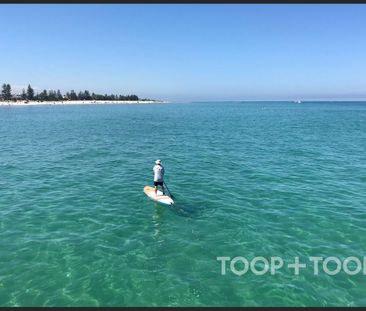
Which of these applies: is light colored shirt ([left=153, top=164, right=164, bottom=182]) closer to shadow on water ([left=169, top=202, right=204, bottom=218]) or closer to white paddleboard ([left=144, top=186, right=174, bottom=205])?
white paddleboard ([left=144, top=186, right=174, bottom=205])

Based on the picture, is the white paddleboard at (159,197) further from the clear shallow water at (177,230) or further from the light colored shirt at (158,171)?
the light colored shirt at (158,171)

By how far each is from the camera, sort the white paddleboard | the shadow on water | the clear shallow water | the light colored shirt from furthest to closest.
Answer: the light colored shirt < the white paddleboard < the shadow on water < the clear shallow water

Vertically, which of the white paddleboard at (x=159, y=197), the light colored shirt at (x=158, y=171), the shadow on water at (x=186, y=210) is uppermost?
the light colored shirt at (x=158, y=171)

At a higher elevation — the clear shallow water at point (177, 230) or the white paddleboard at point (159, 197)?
the white paddleboard at point (159, 197)

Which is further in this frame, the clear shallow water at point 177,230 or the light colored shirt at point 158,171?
the light colored shirt at point 158,171

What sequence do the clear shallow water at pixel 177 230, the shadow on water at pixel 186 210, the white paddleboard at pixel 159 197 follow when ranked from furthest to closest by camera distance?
the white paddleboard at pixel 159 197, the shadow on water at pixel 186 210, the clear shallow water at pixel 177 230

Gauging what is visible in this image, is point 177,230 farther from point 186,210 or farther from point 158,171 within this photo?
point 158,171

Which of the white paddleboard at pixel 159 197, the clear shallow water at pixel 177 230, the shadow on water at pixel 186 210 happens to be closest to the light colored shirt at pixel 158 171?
the white paddleboard at pixel 159 197

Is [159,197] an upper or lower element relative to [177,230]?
upper

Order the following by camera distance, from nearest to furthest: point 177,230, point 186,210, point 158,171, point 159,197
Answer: point 177,230 < point 186,210 < point 158,171 < point 159,197

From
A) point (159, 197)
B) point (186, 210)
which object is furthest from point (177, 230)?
point (159, 197)

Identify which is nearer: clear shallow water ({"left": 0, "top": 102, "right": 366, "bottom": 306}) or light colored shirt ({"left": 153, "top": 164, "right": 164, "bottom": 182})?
clear shallow water ({"left": 0, "top": 102, "right": 366, "bottom": 306})

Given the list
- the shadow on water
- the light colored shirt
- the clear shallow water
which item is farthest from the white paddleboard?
the light colored shirt

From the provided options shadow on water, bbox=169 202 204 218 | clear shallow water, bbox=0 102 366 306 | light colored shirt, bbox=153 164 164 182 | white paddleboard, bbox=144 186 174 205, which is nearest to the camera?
clear shallow water, bbox=0 102 366 306
